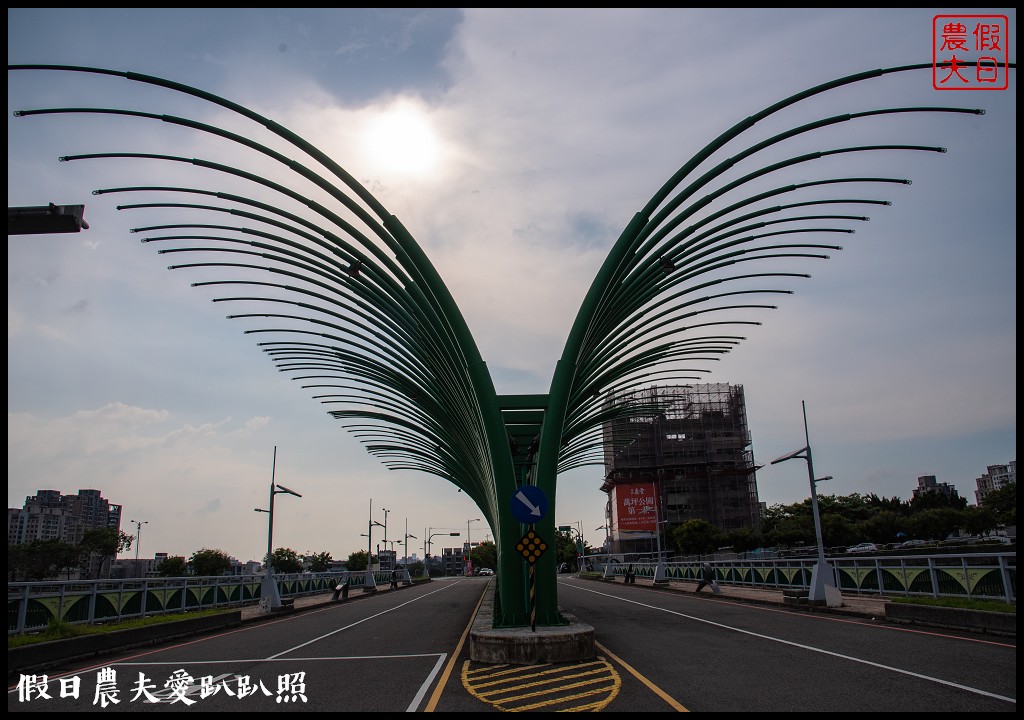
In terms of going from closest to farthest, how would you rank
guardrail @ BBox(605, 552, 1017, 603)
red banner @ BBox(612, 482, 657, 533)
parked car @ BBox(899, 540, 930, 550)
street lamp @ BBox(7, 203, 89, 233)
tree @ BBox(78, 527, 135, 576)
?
street lamp @ BBox(7, 203, 89, 233) < guardrail @ BBox(605, 552, 1017, 603) < parked car @ BBox(899, 540, 930, 550) < red banner @ BBox(612, 482, 657, 533) < tree @ BBox(78, 527, 135, 576)

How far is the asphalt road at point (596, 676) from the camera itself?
759cm

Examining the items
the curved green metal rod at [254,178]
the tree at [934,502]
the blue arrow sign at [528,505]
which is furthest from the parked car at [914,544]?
the curved green metal rod at [254,178]

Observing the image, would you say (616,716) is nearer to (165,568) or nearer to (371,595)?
(371,595)

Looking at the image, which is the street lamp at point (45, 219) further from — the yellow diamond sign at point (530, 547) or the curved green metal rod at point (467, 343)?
the yellow diamond sign at point (530, 547)

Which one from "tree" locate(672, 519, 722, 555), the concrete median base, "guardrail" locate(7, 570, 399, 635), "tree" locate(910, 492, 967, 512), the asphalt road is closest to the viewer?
the asphalt road

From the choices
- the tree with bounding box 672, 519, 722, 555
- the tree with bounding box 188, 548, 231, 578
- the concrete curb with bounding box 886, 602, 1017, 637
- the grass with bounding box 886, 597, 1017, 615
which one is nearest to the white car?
the tree with bounding box 672, 519, 722, 555

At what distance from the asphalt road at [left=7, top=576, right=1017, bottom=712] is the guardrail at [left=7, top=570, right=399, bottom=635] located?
89.5 inches

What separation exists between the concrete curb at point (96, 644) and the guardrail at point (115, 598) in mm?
1325

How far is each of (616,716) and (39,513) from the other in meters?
211

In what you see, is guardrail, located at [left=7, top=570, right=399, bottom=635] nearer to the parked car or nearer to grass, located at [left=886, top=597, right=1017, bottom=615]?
grass, located at [left=886, top=597, right=1017, bottom=615]

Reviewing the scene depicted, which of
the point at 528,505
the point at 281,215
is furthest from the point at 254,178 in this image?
the point at 528,505

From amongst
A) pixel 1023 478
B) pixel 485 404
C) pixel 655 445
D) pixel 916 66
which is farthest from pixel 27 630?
pixel 655 445

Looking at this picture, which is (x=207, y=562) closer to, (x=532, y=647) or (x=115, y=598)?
(x=115, y=598)

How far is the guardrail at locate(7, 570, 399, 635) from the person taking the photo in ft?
45.3
